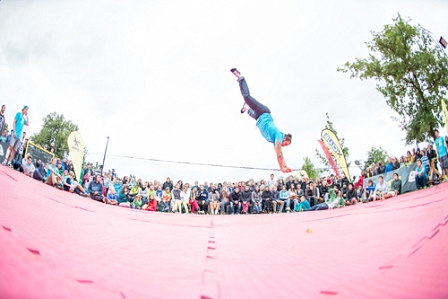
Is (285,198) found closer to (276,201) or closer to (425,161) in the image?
(276,201)

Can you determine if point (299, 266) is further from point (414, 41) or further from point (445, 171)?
point (414, 41)

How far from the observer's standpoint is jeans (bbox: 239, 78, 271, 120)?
5228 millimetres

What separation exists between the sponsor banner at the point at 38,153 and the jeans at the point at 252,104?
6942 mm

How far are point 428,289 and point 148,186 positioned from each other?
924 cm

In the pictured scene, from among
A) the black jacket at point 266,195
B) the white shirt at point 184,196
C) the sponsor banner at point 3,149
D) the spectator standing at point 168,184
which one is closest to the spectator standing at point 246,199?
the black jacket at point 266,195

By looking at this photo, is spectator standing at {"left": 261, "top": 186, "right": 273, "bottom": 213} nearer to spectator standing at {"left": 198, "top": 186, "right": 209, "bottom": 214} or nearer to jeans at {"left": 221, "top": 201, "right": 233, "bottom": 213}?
jeans at {"left": 221, "top": 201, "right": 233, "bottom": 213}

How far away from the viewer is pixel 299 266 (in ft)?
3.60

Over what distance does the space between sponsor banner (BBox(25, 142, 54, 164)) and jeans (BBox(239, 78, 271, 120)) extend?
694cm

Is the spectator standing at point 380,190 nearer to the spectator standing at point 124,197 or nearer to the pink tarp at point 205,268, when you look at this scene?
the pink tarp at point 205,268

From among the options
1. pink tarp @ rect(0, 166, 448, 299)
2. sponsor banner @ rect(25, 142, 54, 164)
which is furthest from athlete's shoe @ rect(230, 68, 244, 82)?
sponsor banner @ rect(25, 142, 54, 164)

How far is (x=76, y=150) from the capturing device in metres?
7.56

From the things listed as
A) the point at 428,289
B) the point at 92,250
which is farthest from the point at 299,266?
the point at 92,250

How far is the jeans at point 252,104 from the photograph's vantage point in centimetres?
523

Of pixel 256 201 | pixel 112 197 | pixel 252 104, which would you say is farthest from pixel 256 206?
pixel 112 197
